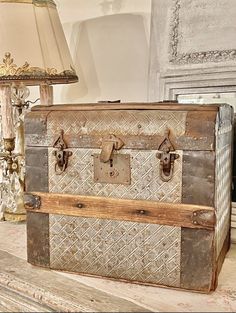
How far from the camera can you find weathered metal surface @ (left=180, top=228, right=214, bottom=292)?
75 cm

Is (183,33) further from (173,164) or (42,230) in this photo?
(42,230)

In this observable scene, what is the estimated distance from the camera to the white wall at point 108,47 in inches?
52.2

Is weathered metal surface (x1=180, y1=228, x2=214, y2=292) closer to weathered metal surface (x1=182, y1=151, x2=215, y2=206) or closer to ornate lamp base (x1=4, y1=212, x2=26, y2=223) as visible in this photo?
weathered metal surface (x1=182, y1=151, x2=215, y2=206)

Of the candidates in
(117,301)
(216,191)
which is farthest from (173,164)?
(117,301)

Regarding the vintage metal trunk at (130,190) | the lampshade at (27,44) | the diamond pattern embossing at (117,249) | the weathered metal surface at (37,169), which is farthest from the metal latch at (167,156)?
the lampshade at (27,44)

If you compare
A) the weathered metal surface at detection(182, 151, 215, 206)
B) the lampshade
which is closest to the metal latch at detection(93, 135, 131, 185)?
the weathered metal surface at detection(182, 151, 215, 206)

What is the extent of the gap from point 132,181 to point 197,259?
18cm

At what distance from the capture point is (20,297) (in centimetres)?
80

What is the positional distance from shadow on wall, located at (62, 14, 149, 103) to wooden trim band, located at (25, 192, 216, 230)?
0.58 metres

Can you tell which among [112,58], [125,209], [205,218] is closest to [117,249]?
[125,209]

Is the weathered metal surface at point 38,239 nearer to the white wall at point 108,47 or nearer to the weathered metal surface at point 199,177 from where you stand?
the weathered metal surface at point 199,177

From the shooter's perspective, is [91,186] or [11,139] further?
[11,139]

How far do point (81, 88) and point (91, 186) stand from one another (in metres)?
0.72

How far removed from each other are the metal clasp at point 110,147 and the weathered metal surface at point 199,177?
0.41 ft
